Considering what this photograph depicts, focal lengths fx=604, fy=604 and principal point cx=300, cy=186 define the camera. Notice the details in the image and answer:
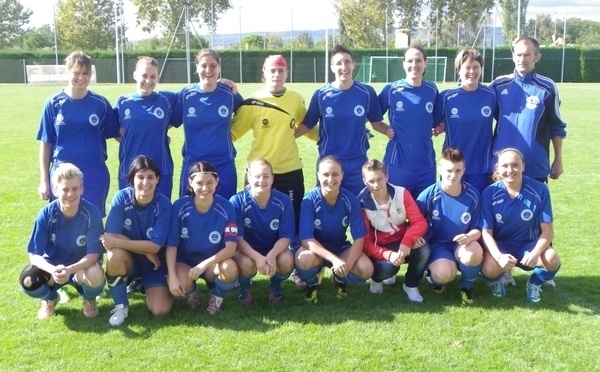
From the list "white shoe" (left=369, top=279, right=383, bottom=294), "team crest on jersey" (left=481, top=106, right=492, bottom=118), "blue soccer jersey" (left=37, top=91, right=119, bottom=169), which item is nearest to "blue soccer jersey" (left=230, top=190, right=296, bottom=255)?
"white shoe" (left=369, top=279, right=383, bottom=294)

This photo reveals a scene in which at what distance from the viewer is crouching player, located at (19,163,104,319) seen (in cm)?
372

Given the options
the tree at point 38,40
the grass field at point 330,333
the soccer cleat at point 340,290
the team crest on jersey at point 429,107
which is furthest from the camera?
the tree at point 38,40

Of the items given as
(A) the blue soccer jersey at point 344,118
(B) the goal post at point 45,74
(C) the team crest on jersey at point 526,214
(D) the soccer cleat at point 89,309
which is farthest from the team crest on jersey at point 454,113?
(B) the goal post at point 45,74

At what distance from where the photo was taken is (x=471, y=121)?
4.46 meters

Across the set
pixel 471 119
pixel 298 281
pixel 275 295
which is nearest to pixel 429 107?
pixel 471 119

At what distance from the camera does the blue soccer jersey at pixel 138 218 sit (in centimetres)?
392

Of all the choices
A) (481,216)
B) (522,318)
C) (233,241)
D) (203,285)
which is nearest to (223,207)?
(233,241)

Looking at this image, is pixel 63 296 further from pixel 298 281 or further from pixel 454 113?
pixel 454 113

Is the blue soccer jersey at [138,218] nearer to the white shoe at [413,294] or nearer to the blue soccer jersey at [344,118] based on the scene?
the blue soccer jersey at [344,118]

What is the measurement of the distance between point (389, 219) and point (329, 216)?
43 centimetres

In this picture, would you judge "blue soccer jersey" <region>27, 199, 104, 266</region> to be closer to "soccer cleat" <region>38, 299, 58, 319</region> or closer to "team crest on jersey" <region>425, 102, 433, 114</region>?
"soccer cleat" <region>38, 299, 58, 319</region>

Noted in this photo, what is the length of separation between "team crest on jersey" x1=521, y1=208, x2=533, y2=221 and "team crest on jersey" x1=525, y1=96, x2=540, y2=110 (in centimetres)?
81

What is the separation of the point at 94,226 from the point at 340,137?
1.89 m

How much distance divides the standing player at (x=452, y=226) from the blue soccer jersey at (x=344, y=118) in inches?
25.7
